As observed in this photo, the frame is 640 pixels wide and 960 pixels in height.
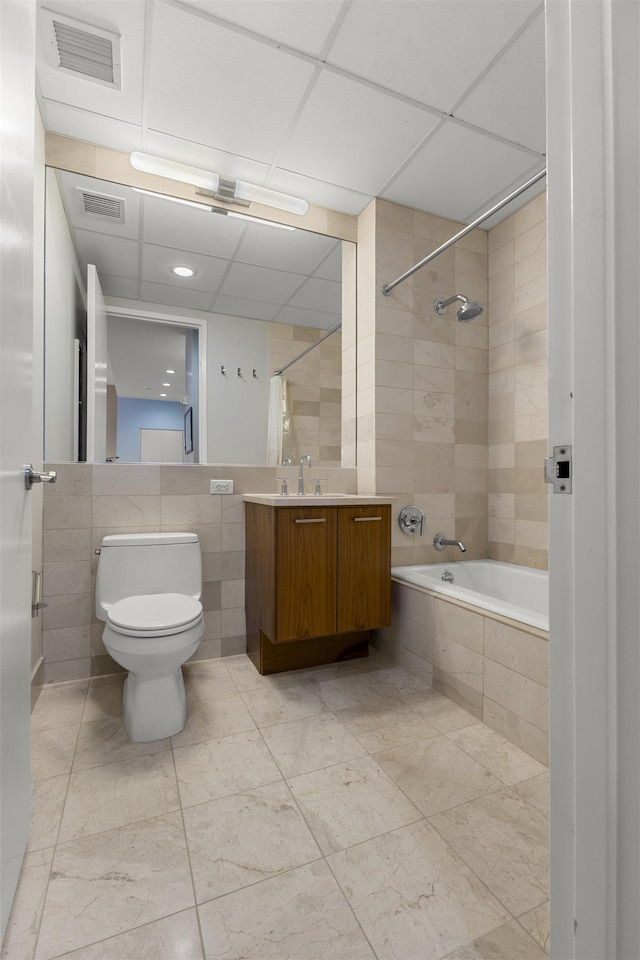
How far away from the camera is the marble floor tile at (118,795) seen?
3.93 feet

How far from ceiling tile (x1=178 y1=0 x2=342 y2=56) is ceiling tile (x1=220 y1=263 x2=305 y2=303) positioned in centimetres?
106

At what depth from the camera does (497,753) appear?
1.52 metres

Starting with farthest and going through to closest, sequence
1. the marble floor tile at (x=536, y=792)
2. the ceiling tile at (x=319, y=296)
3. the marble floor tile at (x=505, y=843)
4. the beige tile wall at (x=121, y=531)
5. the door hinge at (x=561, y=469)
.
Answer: the ceiling tile at (x=319, y=296)
the beige tile wall at (x=121, y=531)
the marble floor tile at (x=536, y=792)
the marble floor tile at (x=505, y=843)
the door hinge at (x=561, y=469)

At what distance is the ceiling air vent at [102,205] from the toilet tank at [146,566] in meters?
1.57

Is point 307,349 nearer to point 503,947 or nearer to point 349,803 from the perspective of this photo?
point 349,803

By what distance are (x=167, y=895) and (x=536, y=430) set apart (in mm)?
2421

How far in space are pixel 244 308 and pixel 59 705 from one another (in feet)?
6.83

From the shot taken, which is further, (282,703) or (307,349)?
(307,349)

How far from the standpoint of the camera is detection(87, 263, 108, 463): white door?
6.88 feet

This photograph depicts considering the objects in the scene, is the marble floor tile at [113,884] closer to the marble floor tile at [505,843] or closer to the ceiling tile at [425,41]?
the marble floor tile at [505,843]

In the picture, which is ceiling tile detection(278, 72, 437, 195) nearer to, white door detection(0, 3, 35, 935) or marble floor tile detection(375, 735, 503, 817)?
white door detection(0, 3, 35, 935)

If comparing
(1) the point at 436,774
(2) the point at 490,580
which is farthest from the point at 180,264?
(1) the point at 436,774

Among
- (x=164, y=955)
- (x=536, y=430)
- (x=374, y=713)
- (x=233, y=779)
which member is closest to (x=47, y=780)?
(x=233, y=779)

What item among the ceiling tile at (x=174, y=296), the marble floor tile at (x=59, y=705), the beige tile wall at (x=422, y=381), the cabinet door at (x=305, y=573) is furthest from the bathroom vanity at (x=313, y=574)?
the ceiling tile at (x=174, y=296)
